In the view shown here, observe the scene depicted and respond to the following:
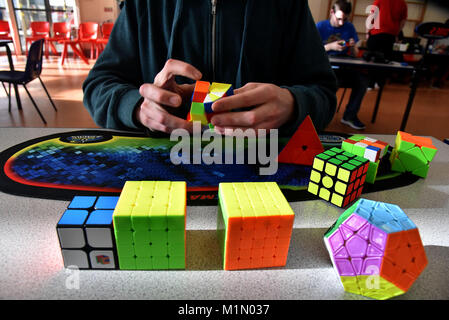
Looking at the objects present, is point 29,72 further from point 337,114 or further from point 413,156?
point 337,114

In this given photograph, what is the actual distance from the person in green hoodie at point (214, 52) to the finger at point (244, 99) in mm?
151

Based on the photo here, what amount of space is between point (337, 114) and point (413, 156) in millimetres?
3254

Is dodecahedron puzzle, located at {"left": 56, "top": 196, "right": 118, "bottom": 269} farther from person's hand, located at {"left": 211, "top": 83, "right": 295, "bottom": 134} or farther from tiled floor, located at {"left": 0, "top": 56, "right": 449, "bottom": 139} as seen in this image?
tiled floor, located at {"left": 0, "top": 56, "right": 449, "bottom": 139}

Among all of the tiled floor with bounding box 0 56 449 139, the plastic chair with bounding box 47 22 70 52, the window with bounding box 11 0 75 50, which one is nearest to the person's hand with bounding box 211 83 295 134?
the tiled floor with bounding box 0 56 449 139

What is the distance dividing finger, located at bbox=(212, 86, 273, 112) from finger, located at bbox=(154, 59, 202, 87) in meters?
0.08

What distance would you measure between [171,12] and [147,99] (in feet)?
1.44

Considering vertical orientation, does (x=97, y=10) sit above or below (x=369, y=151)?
above

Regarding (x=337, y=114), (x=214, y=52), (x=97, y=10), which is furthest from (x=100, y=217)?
(x=97, y=10)

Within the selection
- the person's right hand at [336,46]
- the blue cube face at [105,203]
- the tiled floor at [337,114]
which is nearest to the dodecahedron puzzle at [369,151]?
the blue cube face at [105,203]

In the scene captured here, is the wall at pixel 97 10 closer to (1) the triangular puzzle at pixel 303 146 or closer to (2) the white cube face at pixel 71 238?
(1) the triangular puzzle at pixel 303 146

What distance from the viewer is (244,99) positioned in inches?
27.4

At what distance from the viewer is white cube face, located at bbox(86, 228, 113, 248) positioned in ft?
1.48

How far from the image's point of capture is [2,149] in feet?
2.91
